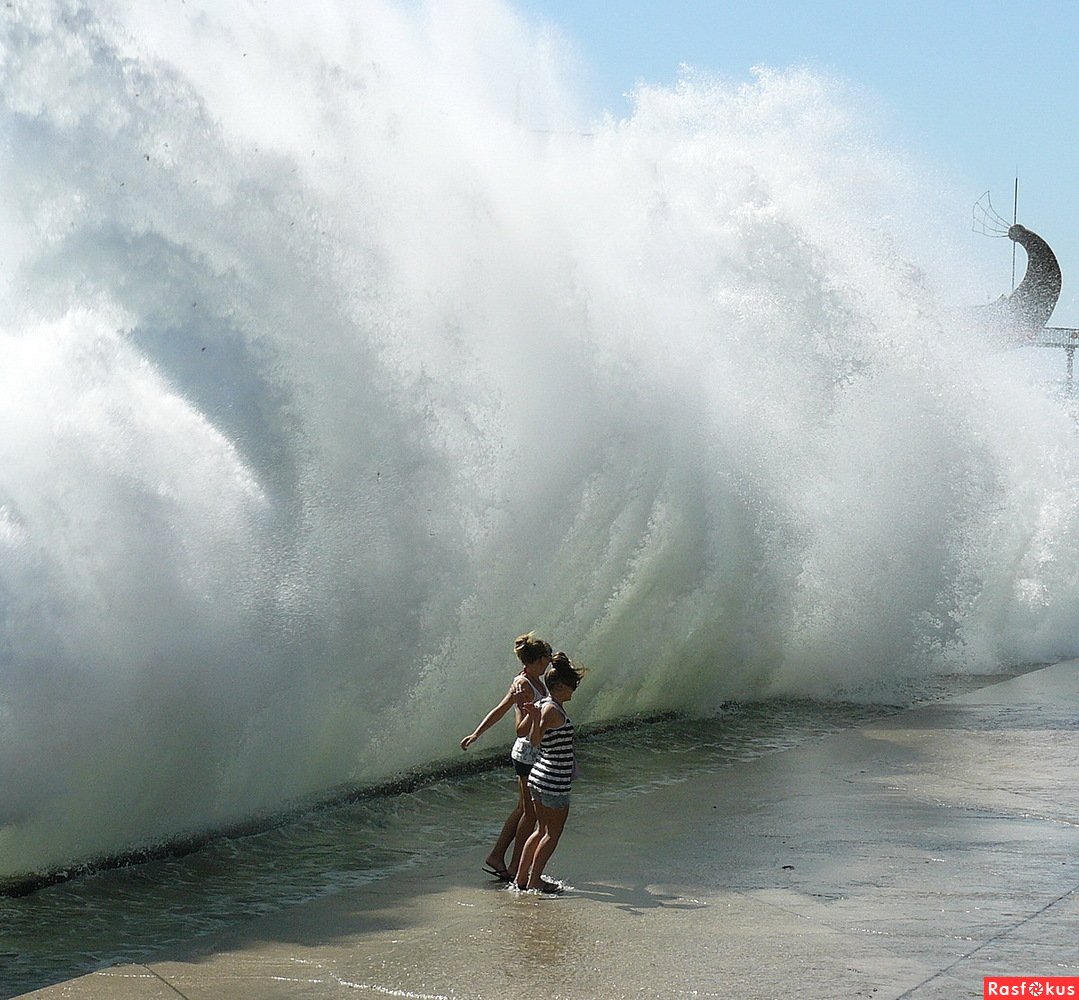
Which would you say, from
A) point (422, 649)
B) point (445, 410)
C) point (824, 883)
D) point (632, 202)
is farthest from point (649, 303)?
point (824, 883)

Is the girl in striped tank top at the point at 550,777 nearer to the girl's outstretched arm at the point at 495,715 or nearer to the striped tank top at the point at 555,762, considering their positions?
the striped tank top at the point at 555,762

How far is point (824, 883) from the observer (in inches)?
248

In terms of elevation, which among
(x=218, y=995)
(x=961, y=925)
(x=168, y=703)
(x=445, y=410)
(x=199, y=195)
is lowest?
(x=218, y=995)

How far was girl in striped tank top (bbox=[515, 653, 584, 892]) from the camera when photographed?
621 centimetres

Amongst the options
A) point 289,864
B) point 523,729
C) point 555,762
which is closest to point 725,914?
point 555,762

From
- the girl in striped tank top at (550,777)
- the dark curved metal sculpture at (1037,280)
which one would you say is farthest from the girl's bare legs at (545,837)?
the dark curved metal sculpture at (1037,280)

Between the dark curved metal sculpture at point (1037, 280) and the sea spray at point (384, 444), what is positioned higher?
the dark curved metal sculpture at point (1037, 280)

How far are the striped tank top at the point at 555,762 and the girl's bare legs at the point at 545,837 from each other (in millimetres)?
80

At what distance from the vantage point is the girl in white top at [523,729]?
21.1 ft

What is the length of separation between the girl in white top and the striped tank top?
0.15 meters

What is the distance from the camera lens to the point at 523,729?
644 centimetres

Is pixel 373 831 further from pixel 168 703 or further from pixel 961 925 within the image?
pixel 961 925

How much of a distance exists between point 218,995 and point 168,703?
2534 mm

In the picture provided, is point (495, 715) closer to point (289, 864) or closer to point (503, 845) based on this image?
point (503, 845)
